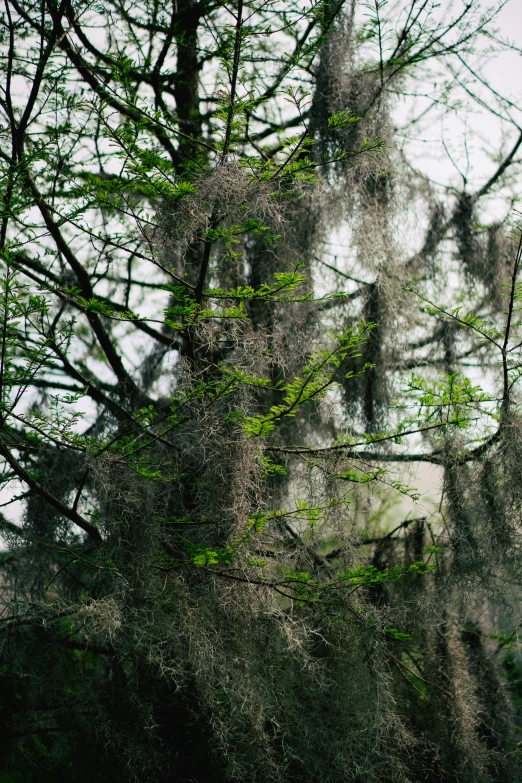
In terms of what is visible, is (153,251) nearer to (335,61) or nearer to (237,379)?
(237,379)

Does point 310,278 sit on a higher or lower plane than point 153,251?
higher

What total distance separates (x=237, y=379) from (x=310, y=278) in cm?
123

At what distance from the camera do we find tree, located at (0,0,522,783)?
258 cm

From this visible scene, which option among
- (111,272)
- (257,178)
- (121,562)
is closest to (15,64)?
(111,272)

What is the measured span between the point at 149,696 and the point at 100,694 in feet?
0.60

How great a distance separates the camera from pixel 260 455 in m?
2.78

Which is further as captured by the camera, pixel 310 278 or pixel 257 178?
pixel 310 278

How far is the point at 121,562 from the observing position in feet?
8.34

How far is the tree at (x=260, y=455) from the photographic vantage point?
2576mm

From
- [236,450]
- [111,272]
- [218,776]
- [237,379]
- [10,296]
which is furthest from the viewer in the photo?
[111,272]

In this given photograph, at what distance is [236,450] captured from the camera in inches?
106

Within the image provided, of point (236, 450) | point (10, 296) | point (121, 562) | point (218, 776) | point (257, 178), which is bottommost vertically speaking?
point (218, 776)

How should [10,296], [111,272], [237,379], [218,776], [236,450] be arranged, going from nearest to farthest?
1. [10,296]
2. [237,379]
3. [236,450]
4. [218,776]
5. [111,272]

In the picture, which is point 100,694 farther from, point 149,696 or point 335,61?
point 335,61
